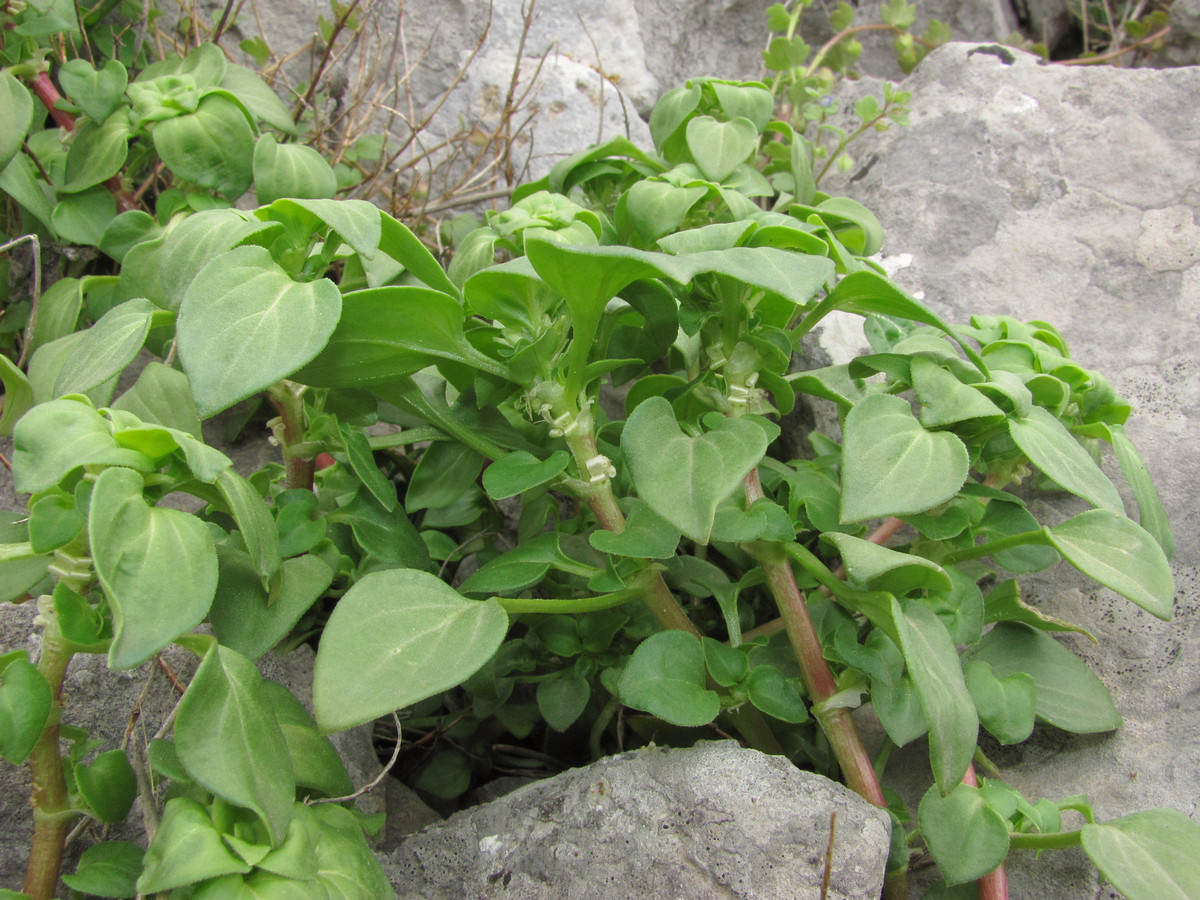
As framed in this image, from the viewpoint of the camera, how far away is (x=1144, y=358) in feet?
4.39

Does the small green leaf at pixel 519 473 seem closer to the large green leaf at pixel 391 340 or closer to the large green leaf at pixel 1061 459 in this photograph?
the large green leaf at pixel 391 340

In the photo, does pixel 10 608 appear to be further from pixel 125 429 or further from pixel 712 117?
pixel 712 117

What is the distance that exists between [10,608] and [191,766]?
0.50 m

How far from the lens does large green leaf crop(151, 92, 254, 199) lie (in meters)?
1.28

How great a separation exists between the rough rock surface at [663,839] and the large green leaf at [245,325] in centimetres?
56

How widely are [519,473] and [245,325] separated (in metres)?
0.31

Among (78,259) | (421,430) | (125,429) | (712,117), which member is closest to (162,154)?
(78,259)

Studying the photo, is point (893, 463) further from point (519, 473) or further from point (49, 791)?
point (49, 791)

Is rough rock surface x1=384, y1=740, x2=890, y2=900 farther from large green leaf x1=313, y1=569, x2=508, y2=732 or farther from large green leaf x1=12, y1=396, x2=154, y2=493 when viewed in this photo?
large green leaf x1=12, y1=396, x2=154, y2=493

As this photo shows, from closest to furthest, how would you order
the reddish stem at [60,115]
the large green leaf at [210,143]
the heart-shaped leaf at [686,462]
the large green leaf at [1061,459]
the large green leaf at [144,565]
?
the large green leaf at [144,565] < the heart-shaped leaf at [686,462] < the large green leaf at [1061,459] < the large green leaf at [210,143] < the reddish stem at [60,115]

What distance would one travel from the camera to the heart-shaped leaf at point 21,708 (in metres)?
0.75

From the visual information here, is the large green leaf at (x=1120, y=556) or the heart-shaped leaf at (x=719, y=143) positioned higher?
the heart-shaped leaf at (x=719, y=143)

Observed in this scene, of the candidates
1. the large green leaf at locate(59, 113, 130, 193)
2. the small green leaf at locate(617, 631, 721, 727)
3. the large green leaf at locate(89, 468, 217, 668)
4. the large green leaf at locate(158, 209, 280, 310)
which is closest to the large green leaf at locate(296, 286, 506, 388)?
the large green leaf at locate(158, 209, 280, 310)

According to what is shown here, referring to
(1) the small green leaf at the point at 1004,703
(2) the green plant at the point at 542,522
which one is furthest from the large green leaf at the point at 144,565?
(1) the small green leaf at the point at 1004,703
